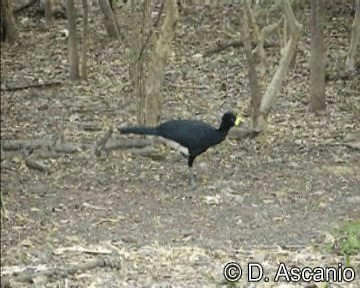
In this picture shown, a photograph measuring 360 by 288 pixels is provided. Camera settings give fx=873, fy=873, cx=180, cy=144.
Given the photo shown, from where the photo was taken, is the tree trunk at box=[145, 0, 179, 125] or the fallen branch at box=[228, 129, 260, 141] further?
the fallen branch at box=[228, 129, 260, 141]

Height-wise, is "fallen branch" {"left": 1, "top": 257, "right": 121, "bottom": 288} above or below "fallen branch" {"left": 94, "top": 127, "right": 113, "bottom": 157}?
above

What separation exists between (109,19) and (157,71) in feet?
23.0

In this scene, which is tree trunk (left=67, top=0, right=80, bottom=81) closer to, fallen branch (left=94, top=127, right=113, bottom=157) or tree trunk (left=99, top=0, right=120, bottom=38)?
tree trunk (left=99, top=0, right=120, bottom=38)

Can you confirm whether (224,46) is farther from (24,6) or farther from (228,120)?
(228,120)

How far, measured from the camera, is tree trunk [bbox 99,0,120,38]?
15641mm

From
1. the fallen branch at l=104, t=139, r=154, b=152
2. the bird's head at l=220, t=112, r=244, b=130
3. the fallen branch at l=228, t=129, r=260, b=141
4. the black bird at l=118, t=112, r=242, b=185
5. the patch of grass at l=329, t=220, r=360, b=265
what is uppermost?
the bird's head at l=220, t=112, r=244, b=130

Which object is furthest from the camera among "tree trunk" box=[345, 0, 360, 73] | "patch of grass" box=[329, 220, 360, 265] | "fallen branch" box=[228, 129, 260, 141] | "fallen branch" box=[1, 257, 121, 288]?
"tree trunk" box=[345, 0, 360, 73]

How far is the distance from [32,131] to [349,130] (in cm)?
390

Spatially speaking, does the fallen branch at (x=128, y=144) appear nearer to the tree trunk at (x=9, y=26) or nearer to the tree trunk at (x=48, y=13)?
the tree trunk at (x=9, y=26)

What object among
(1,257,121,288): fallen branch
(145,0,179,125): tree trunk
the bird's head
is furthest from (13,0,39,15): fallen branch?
(1,257,121,288): fallen branch

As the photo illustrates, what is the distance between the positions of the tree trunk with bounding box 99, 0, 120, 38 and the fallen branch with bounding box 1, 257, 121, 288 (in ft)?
32.6

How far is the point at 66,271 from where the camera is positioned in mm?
5211

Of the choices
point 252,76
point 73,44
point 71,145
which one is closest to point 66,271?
point 71,145

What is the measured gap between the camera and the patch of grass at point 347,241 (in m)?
5.95
